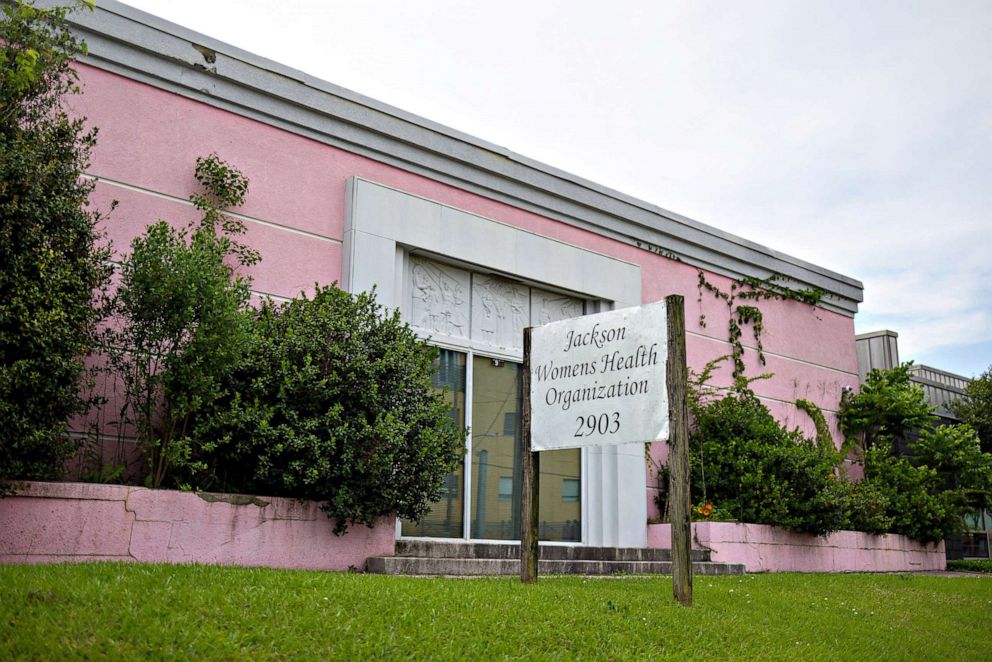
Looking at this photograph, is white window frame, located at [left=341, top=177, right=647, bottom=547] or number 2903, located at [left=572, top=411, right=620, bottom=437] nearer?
number 2903, located at [left=572, top=411, right=620, bottom=437]

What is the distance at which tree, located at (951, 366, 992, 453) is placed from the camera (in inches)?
780

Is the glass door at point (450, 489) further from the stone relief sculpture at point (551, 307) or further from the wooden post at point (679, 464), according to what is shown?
the wooden post at point (679, 464)

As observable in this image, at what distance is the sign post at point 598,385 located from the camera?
6.87m

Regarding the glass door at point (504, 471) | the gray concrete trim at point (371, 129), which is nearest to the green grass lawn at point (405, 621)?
the glass door at point (504, 471)

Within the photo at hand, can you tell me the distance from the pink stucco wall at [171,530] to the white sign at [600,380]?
2.18 m

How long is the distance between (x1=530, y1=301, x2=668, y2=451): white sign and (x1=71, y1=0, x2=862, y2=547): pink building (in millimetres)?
3454

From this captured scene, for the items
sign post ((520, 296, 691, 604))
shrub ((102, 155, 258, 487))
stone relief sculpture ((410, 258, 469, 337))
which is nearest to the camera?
sign post ((520, 296, 691, 604))

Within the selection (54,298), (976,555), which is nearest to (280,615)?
(54,298)

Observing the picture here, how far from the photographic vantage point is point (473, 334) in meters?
11.7

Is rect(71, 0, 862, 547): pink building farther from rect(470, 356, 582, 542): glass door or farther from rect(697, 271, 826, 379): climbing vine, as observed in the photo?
rect(697, 271, 826, 379): climbing vine

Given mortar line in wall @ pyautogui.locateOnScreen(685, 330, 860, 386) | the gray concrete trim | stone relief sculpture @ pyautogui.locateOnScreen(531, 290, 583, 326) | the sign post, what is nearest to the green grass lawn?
the sign post

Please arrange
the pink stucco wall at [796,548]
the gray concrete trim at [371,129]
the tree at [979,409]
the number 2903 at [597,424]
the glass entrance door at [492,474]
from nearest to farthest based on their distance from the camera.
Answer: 1. the number 2903 at [597,424]
2. the gray concrete trim at [371,129]
3. the glass entrance door at [492,474]
4. the pink stucco wall at [796,548]
5. the tree at [979,409]

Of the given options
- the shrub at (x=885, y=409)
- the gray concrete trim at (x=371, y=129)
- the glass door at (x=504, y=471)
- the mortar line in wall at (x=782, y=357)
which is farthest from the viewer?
the shrub at (x=885, y=409)

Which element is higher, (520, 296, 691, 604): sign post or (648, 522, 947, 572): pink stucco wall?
(520, 296, 691, 604): sign post
